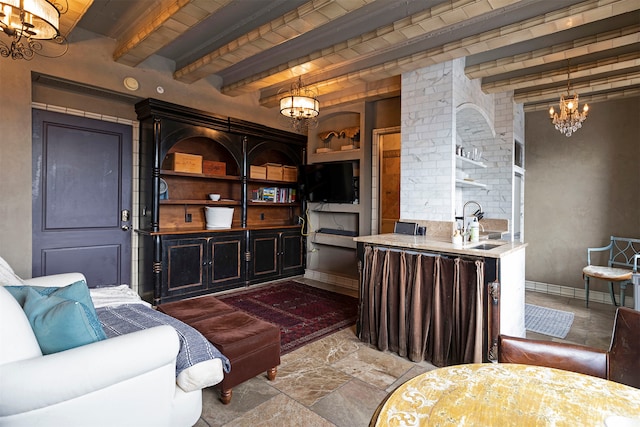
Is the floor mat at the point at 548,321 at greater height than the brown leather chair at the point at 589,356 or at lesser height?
lesser

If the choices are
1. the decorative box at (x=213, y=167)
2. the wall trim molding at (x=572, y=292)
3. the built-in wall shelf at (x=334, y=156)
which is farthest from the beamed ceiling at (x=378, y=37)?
the wall trim molding at (x=572, y=292)

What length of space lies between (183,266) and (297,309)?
1.51 metres

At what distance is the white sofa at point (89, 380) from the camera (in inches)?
A: 47.5

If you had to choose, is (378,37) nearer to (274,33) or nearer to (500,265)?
(274,33)

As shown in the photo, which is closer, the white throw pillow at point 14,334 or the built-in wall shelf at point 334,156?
the white throw pillow at point 14,334

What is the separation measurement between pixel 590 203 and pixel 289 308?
4525mm

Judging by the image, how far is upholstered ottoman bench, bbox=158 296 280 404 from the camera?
2092mm

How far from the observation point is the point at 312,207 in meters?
5.69

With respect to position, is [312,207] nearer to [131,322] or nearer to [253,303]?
[253,303]

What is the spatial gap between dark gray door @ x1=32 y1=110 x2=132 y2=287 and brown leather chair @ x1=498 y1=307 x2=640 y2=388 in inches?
166

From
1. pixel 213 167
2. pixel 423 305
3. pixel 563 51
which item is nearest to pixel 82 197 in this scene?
pixel 213 167

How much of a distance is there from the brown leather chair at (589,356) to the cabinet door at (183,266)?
3.63 metres

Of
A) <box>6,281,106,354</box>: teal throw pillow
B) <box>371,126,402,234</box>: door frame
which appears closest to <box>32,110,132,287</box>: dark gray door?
<box>6,281,106,354</box>: teal throw pillow

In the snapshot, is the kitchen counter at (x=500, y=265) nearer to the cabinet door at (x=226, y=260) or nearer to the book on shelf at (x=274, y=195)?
the cabinet door at (x=226, y=260)
